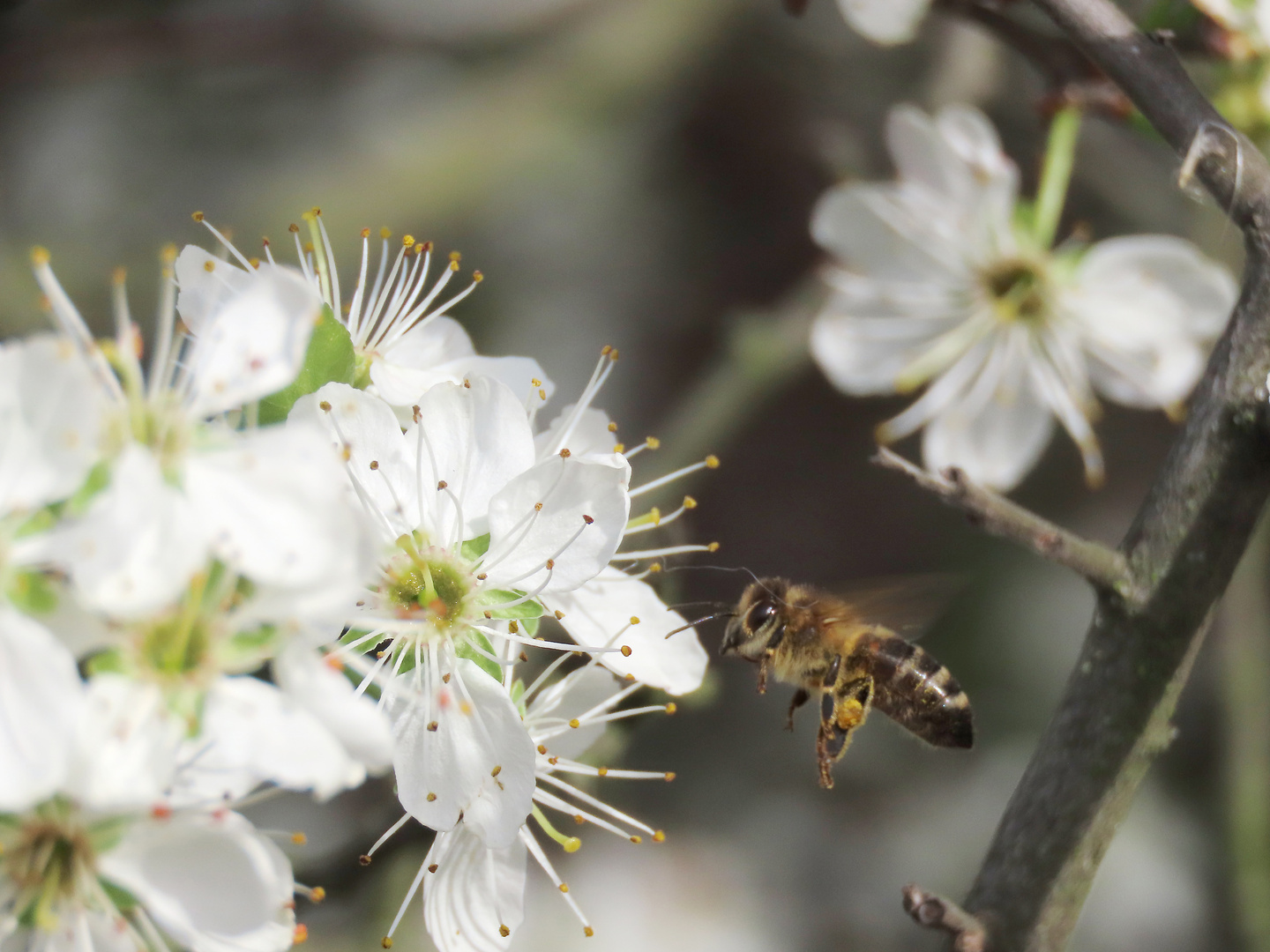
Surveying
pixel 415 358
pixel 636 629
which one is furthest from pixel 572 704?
pixel 415 358

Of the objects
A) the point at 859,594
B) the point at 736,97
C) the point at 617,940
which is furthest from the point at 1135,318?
the point at 617,940

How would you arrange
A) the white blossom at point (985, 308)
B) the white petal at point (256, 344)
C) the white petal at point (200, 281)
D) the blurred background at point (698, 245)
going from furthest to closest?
the blurred background at point (698, 245)
the white blossom at point (985, 308)
the white petal at point (200, 281)
the white petal at point (256, 344)

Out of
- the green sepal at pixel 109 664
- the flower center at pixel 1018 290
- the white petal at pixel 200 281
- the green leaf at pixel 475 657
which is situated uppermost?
the flower center at pixel 1018 290

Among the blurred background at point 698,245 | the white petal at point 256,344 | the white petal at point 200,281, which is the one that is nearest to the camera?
the white petal at point 256,344

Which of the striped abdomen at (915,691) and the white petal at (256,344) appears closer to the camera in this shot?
the white petal at (256,344)

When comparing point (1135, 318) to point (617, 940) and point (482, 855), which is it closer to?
point (482, 855)

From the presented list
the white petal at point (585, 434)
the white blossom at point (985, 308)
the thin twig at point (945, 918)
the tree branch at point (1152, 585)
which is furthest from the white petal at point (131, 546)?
the white blossom at point (985, 308)

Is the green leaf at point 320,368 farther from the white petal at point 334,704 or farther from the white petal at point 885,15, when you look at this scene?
the white petal at point 885,15

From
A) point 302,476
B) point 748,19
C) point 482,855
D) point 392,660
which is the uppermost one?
point 748,19
